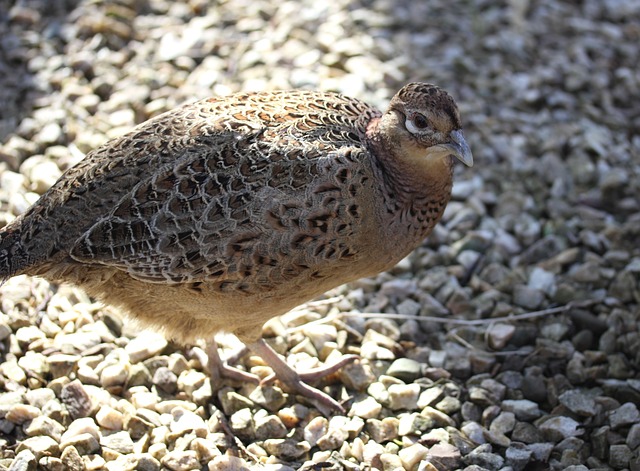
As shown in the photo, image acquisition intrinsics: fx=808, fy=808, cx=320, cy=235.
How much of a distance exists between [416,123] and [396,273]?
1.57 m

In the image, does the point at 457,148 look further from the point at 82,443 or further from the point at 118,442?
the point at 82,443

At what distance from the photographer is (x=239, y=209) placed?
398cm

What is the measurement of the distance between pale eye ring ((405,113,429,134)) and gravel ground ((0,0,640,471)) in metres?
1.45

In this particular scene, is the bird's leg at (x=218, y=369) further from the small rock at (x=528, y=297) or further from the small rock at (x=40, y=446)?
the small rock at (x=528, y=297)

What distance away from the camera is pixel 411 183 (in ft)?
14.1

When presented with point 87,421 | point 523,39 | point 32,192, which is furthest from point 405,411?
point 523,39

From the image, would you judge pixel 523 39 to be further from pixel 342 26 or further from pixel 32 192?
pixel 32 192

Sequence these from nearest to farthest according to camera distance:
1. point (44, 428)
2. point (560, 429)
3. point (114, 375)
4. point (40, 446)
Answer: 1. point (40, 446)
2. point (44, 428)
3. point (560, 429)
4. point (114, 375)

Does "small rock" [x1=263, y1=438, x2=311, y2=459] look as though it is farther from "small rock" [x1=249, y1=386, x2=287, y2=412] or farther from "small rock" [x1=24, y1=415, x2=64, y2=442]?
"small rock" [x1=24, y1=415, x2=64, y2=442]

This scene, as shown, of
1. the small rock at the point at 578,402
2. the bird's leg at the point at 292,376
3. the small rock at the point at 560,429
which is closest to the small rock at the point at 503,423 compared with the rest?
the small rock at the point at 560,429

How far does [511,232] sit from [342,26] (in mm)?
2627

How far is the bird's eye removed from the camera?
420 centimetres

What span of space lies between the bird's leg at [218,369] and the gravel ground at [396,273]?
0.07 meters

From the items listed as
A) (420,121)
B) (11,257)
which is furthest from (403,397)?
(11,257)
